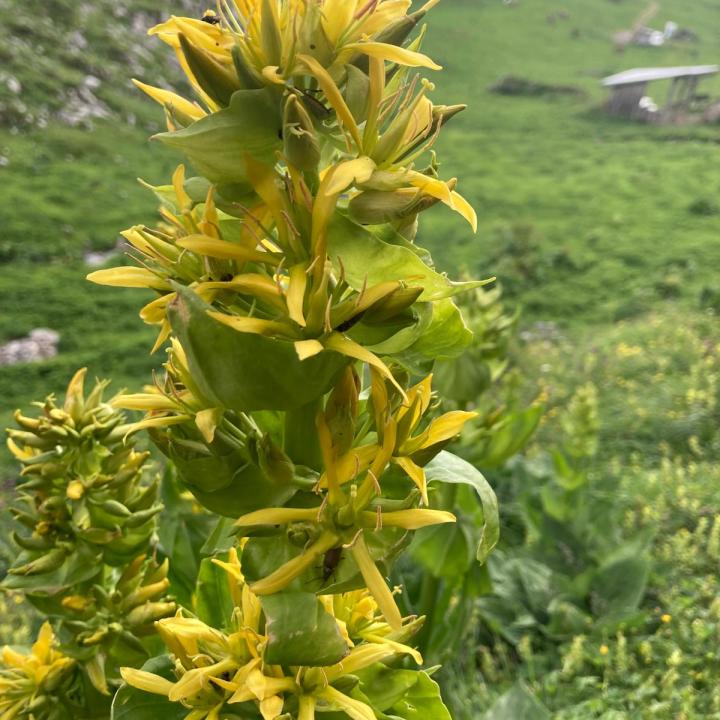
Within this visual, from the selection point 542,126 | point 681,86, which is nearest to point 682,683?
point 542,126

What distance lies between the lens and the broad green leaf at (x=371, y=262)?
998 mm

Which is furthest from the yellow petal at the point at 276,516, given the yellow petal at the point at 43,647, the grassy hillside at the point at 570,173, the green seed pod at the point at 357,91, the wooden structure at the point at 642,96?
the wooden structure at the point at 642,96

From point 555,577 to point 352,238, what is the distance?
3387 millimetres

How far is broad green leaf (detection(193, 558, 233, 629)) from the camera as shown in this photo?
1.45 m

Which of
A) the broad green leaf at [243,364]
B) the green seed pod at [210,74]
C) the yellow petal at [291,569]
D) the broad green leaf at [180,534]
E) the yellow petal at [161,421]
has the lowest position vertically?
the broad green leaf at [180,534]

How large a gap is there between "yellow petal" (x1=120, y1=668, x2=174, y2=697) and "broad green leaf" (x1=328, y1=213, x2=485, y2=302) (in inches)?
28.4

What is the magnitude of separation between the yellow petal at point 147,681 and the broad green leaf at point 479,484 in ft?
1.78

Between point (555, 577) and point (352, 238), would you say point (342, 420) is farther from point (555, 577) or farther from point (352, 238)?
point (555, 577)

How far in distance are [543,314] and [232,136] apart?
32.4ft

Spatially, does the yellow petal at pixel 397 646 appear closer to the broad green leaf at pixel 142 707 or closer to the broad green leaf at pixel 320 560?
the broad green leaf at pixel 320 560

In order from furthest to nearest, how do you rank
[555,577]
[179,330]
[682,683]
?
1. [555,577]
2. [682,683]
3. [179,330]

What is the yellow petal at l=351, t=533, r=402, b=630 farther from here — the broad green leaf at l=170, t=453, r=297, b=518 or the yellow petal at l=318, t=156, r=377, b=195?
the yellow petal at l=318, t=156, r=377, b=195

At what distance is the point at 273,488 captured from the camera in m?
1.12

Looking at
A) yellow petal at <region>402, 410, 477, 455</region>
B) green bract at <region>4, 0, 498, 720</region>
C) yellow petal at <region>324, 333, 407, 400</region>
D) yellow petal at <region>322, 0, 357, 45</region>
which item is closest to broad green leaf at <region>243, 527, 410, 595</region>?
green bract at <region>4, 0, 498, 720</region>
